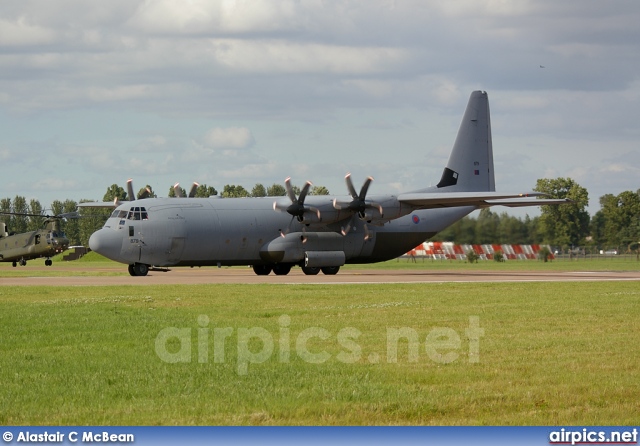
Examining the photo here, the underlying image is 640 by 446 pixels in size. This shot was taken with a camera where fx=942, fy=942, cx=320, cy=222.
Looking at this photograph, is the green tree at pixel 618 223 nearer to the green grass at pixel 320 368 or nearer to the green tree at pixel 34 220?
the green grass at pixel 320 368

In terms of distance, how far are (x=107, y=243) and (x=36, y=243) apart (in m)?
24.3

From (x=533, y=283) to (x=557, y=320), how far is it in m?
16.4

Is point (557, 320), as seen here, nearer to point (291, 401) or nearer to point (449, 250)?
point (291, 401)

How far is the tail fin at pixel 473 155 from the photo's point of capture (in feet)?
180

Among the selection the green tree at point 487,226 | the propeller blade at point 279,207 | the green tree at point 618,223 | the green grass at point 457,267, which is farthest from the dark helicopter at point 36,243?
the green tree at point 618,223

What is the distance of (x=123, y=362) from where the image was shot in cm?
1469

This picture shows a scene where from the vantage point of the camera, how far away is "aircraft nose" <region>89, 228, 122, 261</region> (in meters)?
43.5

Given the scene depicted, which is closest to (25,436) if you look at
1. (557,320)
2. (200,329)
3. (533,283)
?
(200,329)

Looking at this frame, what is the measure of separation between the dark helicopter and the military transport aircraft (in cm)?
2061

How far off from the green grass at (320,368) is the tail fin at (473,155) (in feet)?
97.4

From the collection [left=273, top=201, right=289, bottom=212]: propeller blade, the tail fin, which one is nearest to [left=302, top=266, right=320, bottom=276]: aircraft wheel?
[left=273, top=201, right=289, bottom=212]: propeller blade

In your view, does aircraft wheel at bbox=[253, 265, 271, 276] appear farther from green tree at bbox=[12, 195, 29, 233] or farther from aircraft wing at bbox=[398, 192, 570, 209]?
green tree at bbox=[12, 195, 29, 233]

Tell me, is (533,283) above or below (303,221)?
below

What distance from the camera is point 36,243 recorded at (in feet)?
216
